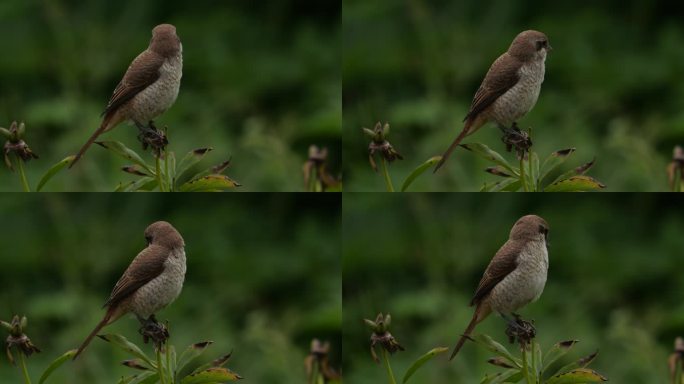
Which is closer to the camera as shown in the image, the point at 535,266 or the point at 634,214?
the point at 535,266

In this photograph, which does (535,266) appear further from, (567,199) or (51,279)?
(51,279)

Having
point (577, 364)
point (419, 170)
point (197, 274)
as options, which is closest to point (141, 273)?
point (197, 274)

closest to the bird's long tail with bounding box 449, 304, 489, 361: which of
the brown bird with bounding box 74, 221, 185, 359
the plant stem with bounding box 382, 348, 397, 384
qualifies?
the plant stem with bounding box 382, 348, 397, 384

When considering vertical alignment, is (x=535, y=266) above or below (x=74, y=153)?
below

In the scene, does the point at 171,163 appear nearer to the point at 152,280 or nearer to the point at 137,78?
the point at 137,78

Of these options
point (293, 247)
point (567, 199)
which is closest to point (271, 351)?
point (293, 247)

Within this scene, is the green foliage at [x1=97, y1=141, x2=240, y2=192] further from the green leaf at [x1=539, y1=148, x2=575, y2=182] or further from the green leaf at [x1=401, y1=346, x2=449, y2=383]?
the green leaf at [x1=539, y1=148, x2=575, y2=182]
